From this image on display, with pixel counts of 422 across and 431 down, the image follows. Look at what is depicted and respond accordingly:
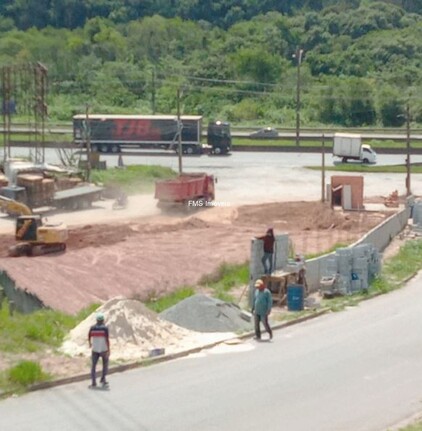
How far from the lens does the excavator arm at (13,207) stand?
48.1m

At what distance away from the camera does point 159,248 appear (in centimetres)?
3994

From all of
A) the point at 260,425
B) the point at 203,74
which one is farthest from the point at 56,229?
the point at 203,74

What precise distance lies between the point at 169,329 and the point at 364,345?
13.0 ft

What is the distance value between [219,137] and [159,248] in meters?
38.3

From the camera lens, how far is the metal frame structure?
202 ft

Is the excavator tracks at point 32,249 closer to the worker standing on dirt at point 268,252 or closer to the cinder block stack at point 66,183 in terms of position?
the worker standing on dirt at point 268,252

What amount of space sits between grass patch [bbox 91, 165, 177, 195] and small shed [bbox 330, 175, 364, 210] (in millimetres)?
10065

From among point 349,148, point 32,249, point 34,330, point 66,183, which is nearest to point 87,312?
point 34,330

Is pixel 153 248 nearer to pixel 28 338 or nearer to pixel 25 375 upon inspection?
pixel 28 338

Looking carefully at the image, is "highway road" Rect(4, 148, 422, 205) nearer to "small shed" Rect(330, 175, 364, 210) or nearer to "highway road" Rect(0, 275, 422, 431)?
"small shed" Rect(330, 175, 364, 210)

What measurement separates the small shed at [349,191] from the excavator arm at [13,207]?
1320 centimetres

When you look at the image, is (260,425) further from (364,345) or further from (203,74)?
(203,74)

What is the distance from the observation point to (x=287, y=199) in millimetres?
56875

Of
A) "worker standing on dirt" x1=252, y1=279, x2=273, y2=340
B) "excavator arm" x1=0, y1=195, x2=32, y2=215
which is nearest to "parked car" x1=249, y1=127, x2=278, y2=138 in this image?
"excavator arm" x1=0, y1=195, x2=32, y2=215
